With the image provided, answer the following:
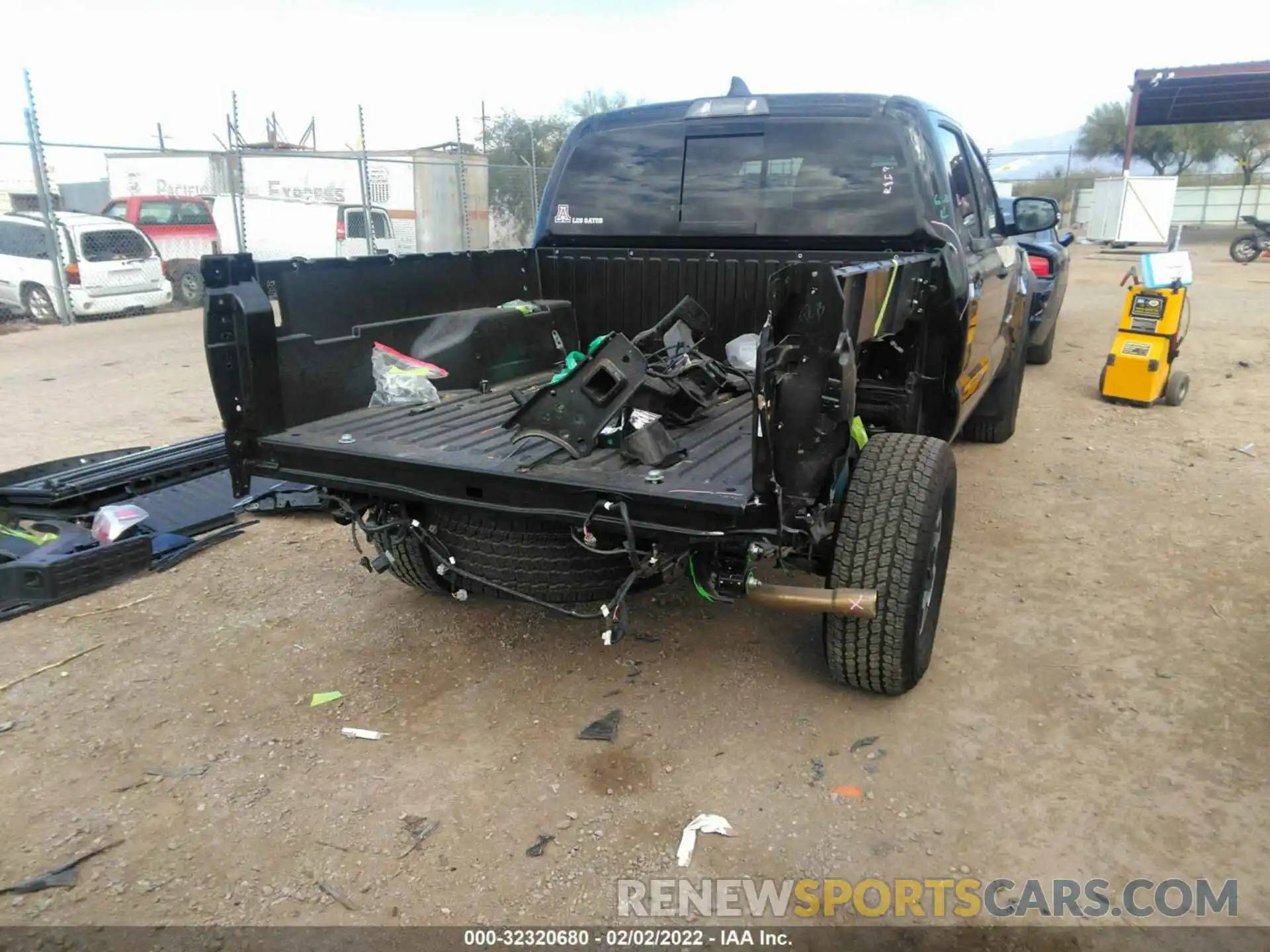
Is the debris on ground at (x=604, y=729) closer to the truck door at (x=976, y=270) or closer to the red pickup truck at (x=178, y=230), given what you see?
the truck door at (x=976, y=270)

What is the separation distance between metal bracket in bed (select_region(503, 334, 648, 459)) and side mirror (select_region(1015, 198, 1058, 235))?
3.34 meters

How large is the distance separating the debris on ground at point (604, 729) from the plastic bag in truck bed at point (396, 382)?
1.51m

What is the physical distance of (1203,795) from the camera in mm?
2744

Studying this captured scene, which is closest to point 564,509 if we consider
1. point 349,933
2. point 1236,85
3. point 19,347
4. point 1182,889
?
point 349,933

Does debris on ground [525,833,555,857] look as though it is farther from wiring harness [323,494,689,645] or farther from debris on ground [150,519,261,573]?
debris on ground [150,519,261,573]

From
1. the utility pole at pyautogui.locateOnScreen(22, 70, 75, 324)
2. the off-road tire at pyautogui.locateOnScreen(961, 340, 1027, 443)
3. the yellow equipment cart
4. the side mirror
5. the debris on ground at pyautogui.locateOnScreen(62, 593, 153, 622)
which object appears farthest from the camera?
the utility pole at pyautogui.locateOnScreen(22, 70, 75, 324)

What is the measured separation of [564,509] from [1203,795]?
2177 millimetres

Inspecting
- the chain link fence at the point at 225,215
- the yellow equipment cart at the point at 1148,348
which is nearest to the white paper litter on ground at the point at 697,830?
the yellow equipment cart at the point at 1148,348

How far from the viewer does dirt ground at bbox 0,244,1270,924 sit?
8.07 feet

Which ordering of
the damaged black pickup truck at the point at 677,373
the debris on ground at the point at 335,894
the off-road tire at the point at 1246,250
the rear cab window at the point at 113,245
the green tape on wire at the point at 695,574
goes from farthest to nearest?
the off-road tire at the point at 1246,250, the rear cab window at the point at 113,245, the green tape on wire at the point at 695,574, the damaged black pickup truck at the point at 677,373, the debris on ground at the point at 335,894

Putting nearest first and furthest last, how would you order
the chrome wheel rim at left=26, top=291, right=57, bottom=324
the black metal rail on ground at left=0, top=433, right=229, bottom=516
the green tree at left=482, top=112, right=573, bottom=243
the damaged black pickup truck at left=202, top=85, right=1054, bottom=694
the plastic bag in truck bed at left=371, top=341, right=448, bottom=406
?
the damaged black pickup truck at left=202, top=85, right=1054, bottom=694 → the plastic bag in truck bed at left=371, top=341, right=448, bottom=406 → the black metal rail on ground at left=0, top=433, right=229, bottom=516 → the chrome wheel rim at left=26, top=291, right=57, bottom=324 → the green tree at left=482, top=112, right=573, bottom=243

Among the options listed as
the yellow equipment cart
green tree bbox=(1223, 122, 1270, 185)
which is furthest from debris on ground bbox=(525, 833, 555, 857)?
green tree bbox=(1223, 122, 1270, 185)

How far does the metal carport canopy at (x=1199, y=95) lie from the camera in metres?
26.0

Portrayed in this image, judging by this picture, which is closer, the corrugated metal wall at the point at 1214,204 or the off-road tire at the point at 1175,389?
the off-road tire at the point at 1175,389
